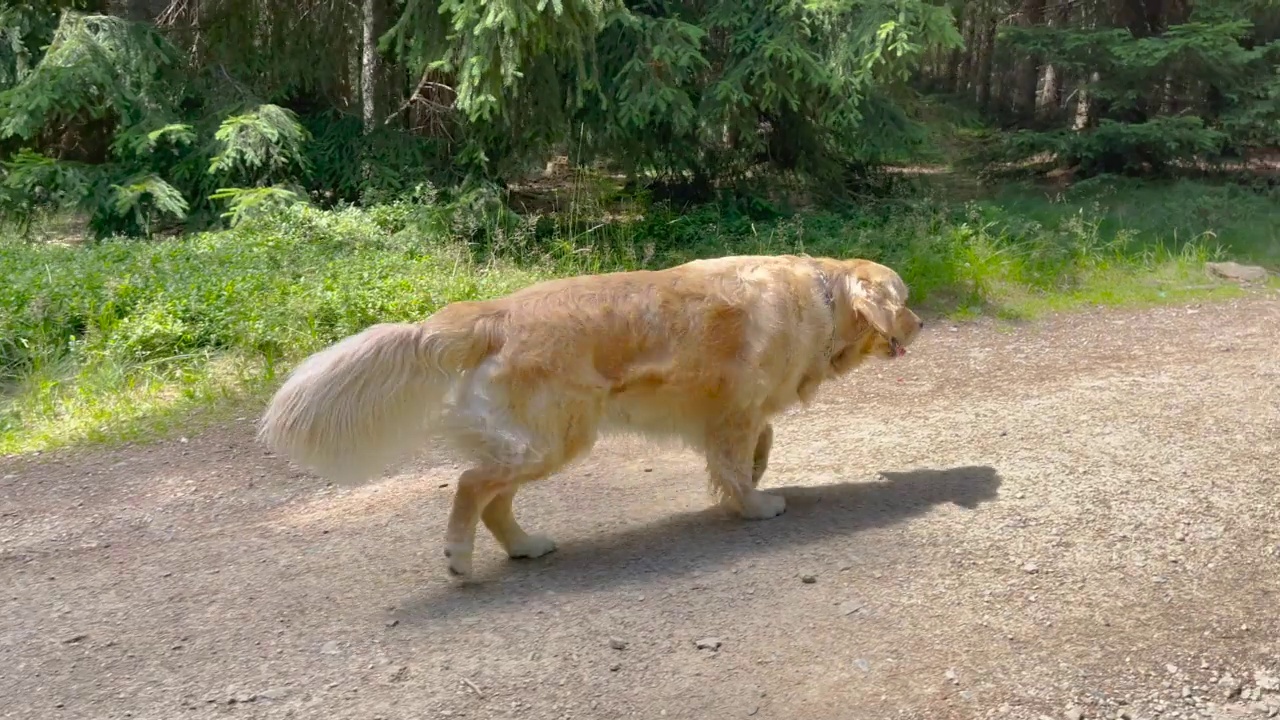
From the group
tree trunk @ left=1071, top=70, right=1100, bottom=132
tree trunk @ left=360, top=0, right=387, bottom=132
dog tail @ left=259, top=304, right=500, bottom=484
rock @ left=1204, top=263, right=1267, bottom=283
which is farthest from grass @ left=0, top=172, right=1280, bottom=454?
dog tail @ left=259, top=304, right=500, bottom=484

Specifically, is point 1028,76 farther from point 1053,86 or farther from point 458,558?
point 458,558

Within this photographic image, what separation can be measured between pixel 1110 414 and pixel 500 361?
391cm

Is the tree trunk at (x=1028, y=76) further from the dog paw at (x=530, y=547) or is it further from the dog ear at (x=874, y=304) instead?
the dog paw at (x=530, y=547)

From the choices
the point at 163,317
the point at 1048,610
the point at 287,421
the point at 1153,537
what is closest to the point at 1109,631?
the point at 1048,610

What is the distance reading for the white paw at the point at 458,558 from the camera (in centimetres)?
450

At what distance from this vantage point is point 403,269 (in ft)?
29.7

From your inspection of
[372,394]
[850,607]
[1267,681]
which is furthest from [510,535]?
[1267,681]

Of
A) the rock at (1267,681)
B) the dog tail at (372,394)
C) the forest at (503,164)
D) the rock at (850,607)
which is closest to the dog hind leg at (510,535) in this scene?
the dog tail at (372,394)

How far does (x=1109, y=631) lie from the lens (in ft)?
13.0

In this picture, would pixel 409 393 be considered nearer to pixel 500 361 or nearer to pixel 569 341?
pixel 500 361

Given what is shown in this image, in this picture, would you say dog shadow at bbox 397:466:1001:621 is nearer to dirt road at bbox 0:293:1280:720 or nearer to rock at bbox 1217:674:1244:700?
dirt road at bbox 0:293:1280:720

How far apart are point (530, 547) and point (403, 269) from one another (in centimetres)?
479

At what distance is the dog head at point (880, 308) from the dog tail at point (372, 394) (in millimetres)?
2017

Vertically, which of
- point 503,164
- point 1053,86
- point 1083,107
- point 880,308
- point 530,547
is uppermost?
point 1053,86
